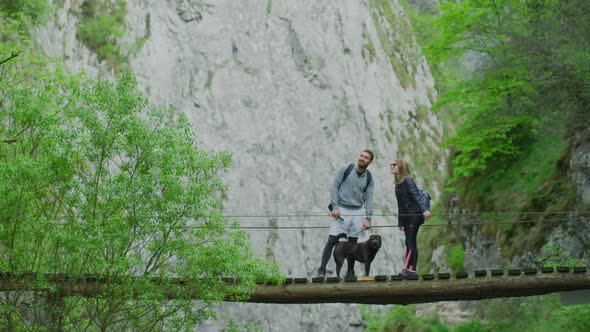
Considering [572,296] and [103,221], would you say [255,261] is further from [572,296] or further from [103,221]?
[572,296]

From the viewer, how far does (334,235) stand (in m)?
8.65

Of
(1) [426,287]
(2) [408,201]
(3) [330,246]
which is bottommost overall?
(1) [426,287]

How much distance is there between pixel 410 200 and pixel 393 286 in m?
1.11

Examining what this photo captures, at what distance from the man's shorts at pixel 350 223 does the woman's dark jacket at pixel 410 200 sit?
510 millimetres

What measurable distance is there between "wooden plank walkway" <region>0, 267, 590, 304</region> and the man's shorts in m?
0.61

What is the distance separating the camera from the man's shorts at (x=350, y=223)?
28.1 feet

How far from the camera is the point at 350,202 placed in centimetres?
851

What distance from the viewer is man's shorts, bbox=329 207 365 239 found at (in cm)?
857

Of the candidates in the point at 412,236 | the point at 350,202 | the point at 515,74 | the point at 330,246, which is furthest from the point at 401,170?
the point at 515,74

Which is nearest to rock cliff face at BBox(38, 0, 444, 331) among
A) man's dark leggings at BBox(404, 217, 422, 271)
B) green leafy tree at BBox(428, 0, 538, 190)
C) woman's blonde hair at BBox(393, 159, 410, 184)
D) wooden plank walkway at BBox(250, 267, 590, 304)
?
green leafy tree at BBox(428, 0, 538, 190)

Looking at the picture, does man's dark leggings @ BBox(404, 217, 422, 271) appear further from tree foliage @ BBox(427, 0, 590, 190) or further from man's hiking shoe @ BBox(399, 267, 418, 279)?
tree foliage @ BBox(427, 0, 590, 190)

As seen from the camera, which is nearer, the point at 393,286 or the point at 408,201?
the point at 408,201

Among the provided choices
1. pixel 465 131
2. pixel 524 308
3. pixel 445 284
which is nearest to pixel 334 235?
pixel 445 284

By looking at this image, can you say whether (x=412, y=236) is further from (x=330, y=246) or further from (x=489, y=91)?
(x=489, y=91)
